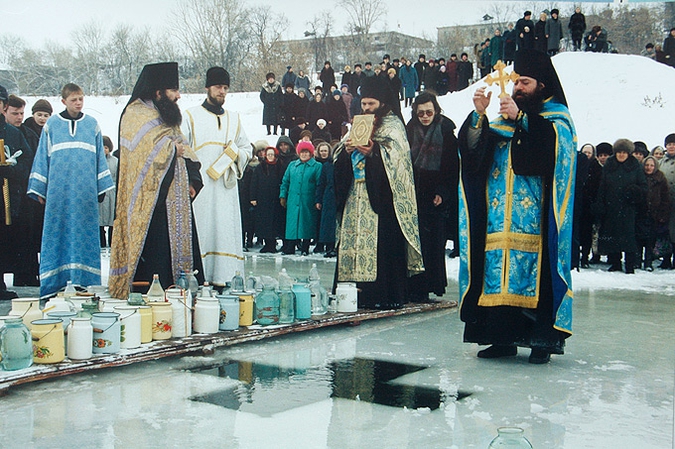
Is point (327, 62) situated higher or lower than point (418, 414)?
higher

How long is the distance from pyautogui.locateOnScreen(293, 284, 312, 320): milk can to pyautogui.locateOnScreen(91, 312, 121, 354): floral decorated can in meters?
1.48

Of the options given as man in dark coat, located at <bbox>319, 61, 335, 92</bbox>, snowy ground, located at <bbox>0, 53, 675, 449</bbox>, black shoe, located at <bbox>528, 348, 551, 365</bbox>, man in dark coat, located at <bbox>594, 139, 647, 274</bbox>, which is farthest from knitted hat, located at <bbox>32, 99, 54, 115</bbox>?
man in dark coat, located at <bbox>594, 139, 647, 274</bbox>

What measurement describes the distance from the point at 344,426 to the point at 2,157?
434 centimetres

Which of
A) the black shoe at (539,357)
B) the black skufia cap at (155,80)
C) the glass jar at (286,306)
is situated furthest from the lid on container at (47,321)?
the black shoe at (539,357)

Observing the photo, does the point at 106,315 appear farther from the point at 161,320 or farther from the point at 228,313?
the point at 228,313

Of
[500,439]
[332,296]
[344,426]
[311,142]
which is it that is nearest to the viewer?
[500,439]

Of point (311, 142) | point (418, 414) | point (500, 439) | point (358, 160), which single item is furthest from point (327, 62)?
point (311, 142)

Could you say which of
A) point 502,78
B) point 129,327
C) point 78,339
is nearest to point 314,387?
point 129,327

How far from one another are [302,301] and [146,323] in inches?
48.6

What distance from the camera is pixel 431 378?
453cm

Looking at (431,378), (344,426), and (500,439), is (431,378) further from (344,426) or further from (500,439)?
(500,439)

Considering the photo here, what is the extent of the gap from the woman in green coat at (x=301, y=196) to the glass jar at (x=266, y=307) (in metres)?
5.41

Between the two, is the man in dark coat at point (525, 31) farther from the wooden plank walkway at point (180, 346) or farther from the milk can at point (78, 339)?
the milk can at point (78, 339)

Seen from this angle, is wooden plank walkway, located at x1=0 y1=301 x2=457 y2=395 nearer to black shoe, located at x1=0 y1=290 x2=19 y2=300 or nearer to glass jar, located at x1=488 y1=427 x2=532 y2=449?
glass jar, located at x1=488 y1=427 x2=532 y2=449
